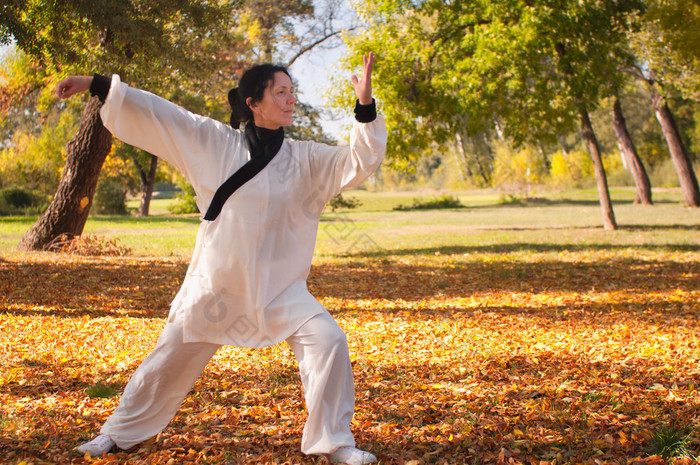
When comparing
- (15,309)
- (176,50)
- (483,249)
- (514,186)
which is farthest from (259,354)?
(514,186)

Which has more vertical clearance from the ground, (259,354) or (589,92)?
(589,92)

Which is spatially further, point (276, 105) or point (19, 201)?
point (19, 201)

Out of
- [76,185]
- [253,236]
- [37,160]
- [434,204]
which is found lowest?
[434,204]

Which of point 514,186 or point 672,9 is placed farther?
point 514,186

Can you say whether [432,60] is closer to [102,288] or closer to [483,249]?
[483,249]

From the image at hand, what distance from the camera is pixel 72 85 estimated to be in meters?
3.33

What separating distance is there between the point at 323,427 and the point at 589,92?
1481 centimetres

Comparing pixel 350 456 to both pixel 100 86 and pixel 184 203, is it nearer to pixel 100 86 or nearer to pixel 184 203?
pixel 100 86

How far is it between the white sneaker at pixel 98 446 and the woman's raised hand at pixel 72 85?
1.88 meters

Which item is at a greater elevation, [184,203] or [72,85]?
[72,85]

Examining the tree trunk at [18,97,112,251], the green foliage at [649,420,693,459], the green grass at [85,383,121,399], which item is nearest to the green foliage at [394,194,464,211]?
the tree trunk at [18,97,112,251]

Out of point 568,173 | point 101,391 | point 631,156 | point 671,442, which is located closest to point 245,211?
point 101,391

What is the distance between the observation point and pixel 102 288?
32.6 ft

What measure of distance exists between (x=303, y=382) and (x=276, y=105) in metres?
1.47
